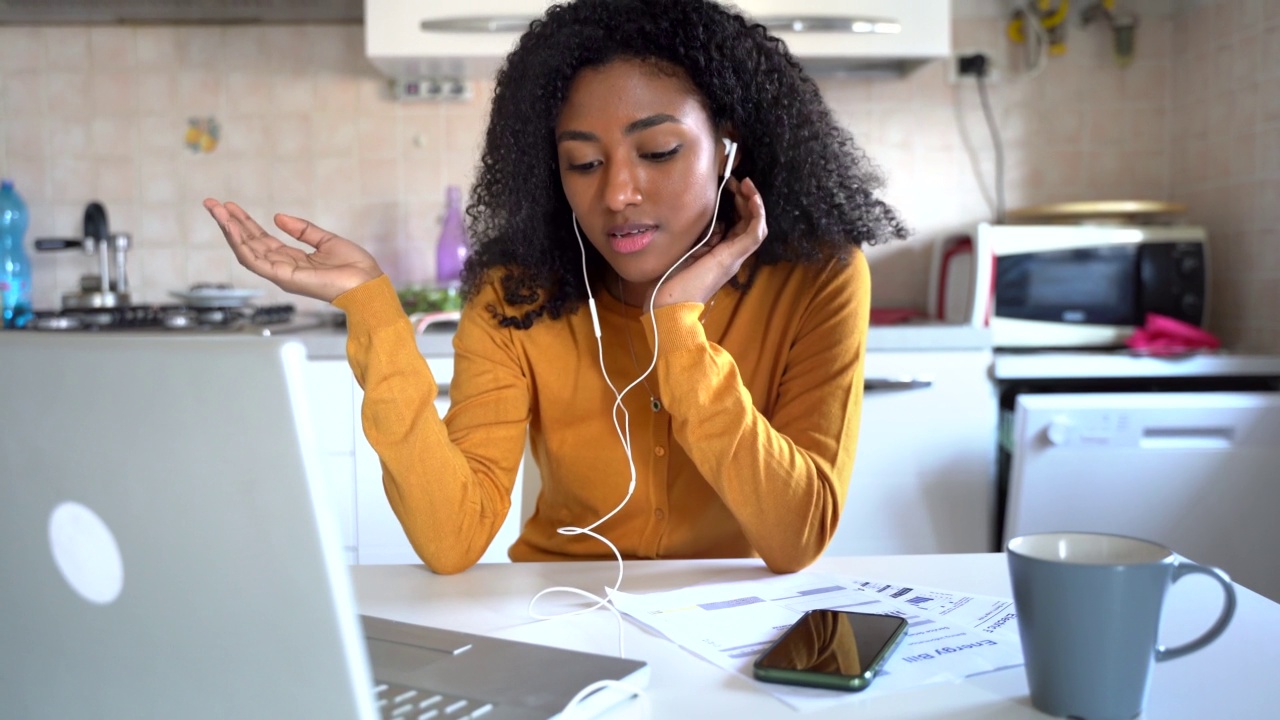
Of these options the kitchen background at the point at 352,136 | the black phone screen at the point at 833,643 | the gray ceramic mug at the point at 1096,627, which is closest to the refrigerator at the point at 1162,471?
the kitchen background at the point at 352,136

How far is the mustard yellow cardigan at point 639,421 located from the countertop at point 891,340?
792 mm

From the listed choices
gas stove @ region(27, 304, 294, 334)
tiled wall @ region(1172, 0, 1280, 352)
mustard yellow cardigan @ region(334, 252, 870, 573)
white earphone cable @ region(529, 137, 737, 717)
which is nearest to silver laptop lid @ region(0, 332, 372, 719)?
white earphone cable @ region(529, 137, 737, 717)

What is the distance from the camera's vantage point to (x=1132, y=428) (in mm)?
2088

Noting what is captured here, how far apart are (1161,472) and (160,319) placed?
2.09 m

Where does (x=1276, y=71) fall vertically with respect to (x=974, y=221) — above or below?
above

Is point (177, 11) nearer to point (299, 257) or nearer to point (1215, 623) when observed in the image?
point (299, 257)

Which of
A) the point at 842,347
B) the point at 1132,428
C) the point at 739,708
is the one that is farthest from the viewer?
the point at 1132,428

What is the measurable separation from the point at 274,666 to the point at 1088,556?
489 mm

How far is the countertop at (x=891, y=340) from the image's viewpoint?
→ 2135 millimetres

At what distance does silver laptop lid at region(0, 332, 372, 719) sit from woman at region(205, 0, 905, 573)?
542mm

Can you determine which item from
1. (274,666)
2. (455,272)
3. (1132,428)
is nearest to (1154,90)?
(1132,428)

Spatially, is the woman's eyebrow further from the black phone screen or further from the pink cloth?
the pink cloth

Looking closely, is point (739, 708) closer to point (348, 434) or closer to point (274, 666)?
point (274, 666)

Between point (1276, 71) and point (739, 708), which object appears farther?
point (1276, 71)
